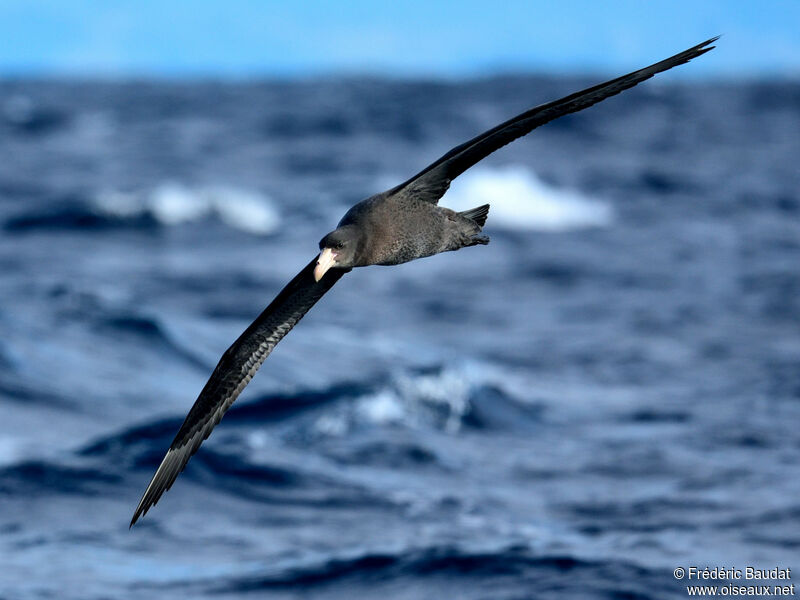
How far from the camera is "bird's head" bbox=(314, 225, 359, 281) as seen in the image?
688 centimetres

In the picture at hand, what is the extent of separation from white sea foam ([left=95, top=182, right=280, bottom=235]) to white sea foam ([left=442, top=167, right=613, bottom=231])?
5166 mm

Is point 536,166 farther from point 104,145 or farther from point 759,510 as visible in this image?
point 759,510

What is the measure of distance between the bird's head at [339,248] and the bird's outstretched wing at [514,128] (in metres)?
0.42

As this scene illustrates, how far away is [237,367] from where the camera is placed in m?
8.55

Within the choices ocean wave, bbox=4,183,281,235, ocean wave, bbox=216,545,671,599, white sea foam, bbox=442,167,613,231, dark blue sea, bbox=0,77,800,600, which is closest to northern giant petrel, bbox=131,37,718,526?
ocean wave, bbox=216,545,671,599

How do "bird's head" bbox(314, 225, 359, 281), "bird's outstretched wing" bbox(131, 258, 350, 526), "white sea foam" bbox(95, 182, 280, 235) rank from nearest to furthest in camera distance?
1. "bird's head" bbox(314, 225, 359, 281)
2. "bird's outstretched wing" bbox(131, 258, 350, 526)
3. "white sea foam" bbox(95, 182, 280, 235)

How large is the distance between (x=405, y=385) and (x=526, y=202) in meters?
17.3

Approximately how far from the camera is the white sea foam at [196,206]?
29.5m

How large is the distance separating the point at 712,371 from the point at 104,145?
93.0 ft

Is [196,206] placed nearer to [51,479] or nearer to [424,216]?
[51,479]

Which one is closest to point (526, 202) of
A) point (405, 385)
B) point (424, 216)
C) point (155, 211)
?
point (155, 211)

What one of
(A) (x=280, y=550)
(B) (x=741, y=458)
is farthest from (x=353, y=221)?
(B) (x=741, y=458)

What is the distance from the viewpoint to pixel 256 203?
31.2 metres

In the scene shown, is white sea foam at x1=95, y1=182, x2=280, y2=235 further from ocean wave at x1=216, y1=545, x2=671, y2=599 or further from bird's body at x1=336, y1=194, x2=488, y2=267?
bird's body at x1=336, y1=194, x2=488, y2=267
